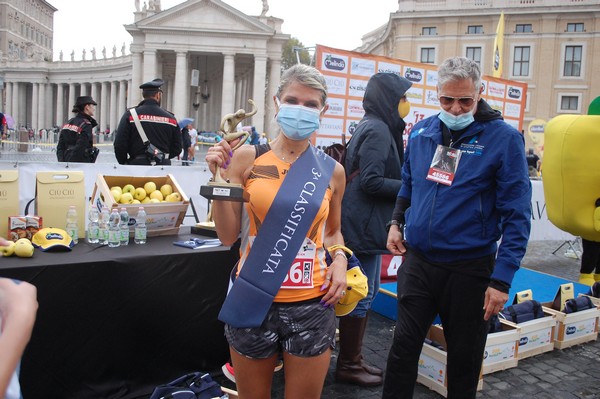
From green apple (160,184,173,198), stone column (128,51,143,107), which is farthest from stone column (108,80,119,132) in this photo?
green apple (160,184,173,198)

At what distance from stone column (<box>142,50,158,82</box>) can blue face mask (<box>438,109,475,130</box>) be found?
5672cm

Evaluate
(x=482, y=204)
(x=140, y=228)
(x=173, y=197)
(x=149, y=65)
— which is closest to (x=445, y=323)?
(x=482, y=204)

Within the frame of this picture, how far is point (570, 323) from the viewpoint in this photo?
4793 mm

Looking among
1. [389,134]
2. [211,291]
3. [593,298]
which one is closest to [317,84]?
[389,134]

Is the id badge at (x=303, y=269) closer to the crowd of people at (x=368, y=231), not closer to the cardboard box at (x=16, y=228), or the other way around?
the crowd of people at (x=368, y=231)

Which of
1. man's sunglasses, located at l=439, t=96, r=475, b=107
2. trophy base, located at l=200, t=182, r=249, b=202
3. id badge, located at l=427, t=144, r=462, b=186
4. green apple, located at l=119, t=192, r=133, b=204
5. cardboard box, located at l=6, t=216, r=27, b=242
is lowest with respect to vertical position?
cardboard box, located at l=6, t=216, r=27, b=242

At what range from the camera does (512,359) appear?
4.29 metres

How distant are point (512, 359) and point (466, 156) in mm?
2473

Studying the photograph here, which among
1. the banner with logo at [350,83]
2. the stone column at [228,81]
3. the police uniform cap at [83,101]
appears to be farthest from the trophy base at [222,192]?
the stone column at [228,81]

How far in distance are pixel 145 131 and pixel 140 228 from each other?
326 cm

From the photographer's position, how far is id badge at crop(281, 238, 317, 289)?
214 centimetres

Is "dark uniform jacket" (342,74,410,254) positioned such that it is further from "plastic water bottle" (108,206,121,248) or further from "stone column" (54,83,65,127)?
"stone column" (54,83,65,127)

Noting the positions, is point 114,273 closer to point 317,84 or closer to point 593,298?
point 317,84

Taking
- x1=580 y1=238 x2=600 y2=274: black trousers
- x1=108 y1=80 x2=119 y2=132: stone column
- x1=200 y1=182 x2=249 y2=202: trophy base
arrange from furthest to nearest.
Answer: x1=108 y1=80 x2=119 y2=132: stone column < x1=580 y1=238 x2=600 y2=274: black trousers < x1=200 y1=182 x2=249 y2=202: trophy base
